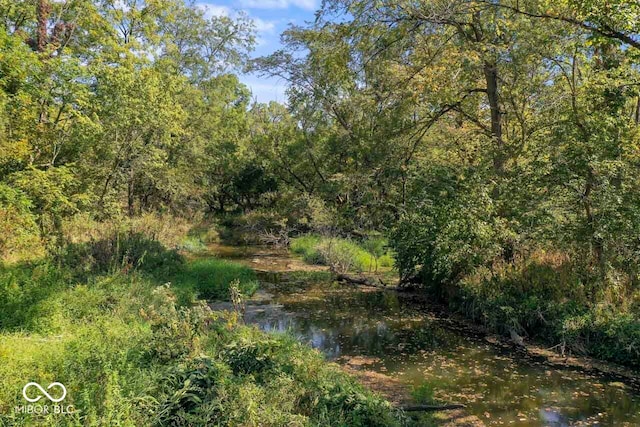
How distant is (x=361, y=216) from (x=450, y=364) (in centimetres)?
1044

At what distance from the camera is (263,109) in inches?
1373

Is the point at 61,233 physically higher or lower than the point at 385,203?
lower

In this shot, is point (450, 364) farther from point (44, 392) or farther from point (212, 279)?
point (212, 279)

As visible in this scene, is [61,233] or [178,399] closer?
[178,399]

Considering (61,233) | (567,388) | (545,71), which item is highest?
(545,71)

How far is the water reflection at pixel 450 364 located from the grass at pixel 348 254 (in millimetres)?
4659

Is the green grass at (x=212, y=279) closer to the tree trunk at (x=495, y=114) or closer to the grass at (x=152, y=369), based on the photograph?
the grass at (x=152, y=369)

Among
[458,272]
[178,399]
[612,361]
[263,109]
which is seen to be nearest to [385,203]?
[458,272]

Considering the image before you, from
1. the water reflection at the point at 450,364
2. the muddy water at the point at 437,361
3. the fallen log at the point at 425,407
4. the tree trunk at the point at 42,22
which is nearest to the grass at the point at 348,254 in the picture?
the muddy water at the point at 437,361

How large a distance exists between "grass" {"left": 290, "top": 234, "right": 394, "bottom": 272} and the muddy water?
3.55 m

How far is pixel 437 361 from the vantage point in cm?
872

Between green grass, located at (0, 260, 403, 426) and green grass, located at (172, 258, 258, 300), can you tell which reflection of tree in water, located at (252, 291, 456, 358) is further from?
green grass, located at (0, 260, 403, 426)

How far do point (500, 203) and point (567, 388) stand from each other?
4986 mm

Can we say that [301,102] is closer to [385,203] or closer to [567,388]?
[385,203]
